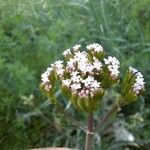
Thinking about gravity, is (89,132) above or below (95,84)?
below

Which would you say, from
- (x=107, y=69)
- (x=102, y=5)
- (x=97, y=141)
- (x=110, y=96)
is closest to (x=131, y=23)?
(x=102, y=5)

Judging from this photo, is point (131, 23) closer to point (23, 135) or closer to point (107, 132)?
point (107, 132)

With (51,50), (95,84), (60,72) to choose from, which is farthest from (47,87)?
(51,50)

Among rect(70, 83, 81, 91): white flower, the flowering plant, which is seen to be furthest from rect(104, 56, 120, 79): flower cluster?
rect(70, 83, 81, 91): white flower

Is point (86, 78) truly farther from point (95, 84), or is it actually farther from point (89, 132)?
point (89, 132)

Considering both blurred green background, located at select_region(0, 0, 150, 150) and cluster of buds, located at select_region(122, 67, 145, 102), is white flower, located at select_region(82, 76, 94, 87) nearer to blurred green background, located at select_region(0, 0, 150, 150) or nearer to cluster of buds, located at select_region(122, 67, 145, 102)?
cluster of buds, located at select_region(122, 67, 145, 102)

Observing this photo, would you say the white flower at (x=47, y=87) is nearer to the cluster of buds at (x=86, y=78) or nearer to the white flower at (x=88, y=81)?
the cluster of buds at (x=86, y=78)

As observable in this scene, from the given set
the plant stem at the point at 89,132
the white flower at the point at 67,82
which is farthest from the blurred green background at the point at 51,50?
the white flower at the point at 67,82
